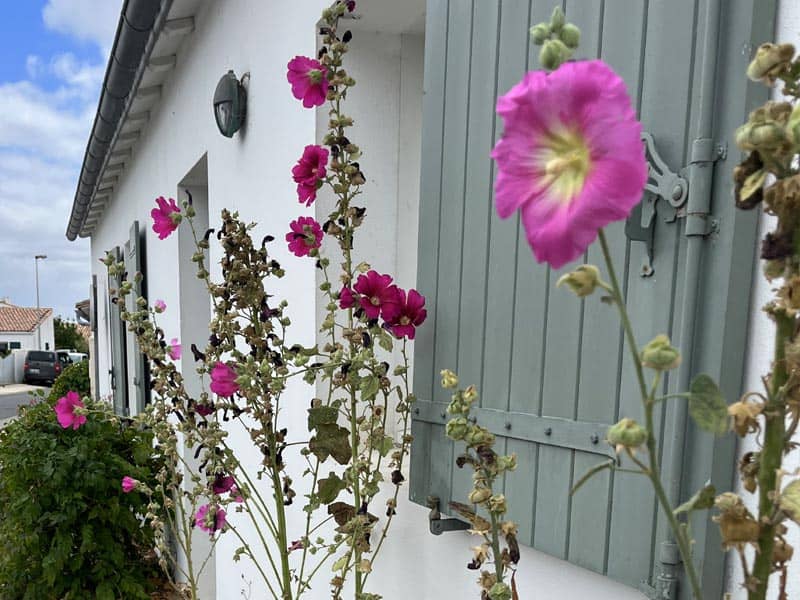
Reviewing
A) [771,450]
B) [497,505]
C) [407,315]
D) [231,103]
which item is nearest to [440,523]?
[407,315]

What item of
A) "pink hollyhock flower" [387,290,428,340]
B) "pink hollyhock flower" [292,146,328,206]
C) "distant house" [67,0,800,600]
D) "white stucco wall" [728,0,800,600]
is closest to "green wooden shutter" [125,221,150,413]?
→ "distant house" [67,0,800,600]

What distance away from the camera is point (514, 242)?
98 centimetres

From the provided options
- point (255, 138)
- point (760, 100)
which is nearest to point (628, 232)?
point (760, 100)

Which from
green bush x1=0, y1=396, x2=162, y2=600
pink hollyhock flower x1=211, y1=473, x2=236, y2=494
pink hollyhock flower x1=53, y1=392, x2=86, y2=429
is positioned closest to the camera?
pink hollyhock flower x1=211, y1=473, x2=236, y2=494

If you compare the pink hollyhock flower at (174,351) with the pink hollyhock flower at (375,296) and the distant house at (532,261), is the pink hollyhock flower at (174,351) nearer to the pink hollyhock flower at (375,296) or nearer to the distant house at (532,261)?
the distant house at (532,261)

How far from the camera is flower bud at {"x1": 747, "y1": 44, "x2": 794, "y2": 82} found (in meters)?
0.34

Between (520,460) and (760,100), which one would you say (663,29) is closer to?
(760,100)

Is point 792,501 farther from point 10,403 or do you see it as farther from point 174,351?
point 10,403

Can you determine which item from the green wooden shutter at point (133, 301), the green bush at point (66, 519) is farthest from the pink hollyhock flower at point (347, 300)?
the green wooden shutter at point (133, 301)

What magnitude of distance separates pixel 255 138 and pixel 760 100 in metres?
1.74

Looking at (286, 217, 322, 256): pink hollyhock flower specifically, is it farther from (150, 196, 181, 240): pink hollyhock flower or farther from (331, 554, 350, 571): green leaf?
(331, 554, 350, 571): green leaf

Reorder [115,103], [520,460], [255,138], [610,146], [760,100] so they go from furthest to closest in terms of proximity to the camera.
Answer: [115,103] → [255,138] → [520,460] → [760,100] → [610,146]

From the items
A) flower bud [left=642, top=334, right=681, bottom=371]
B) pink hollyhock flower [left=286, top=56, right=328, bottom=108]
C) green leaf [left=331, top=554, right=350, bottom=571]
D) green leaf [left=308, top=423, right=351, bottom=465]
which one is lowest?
green leaf [left=331, top=554, right=350, bottom=571]

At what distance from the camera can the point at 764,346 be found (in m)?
0.69
